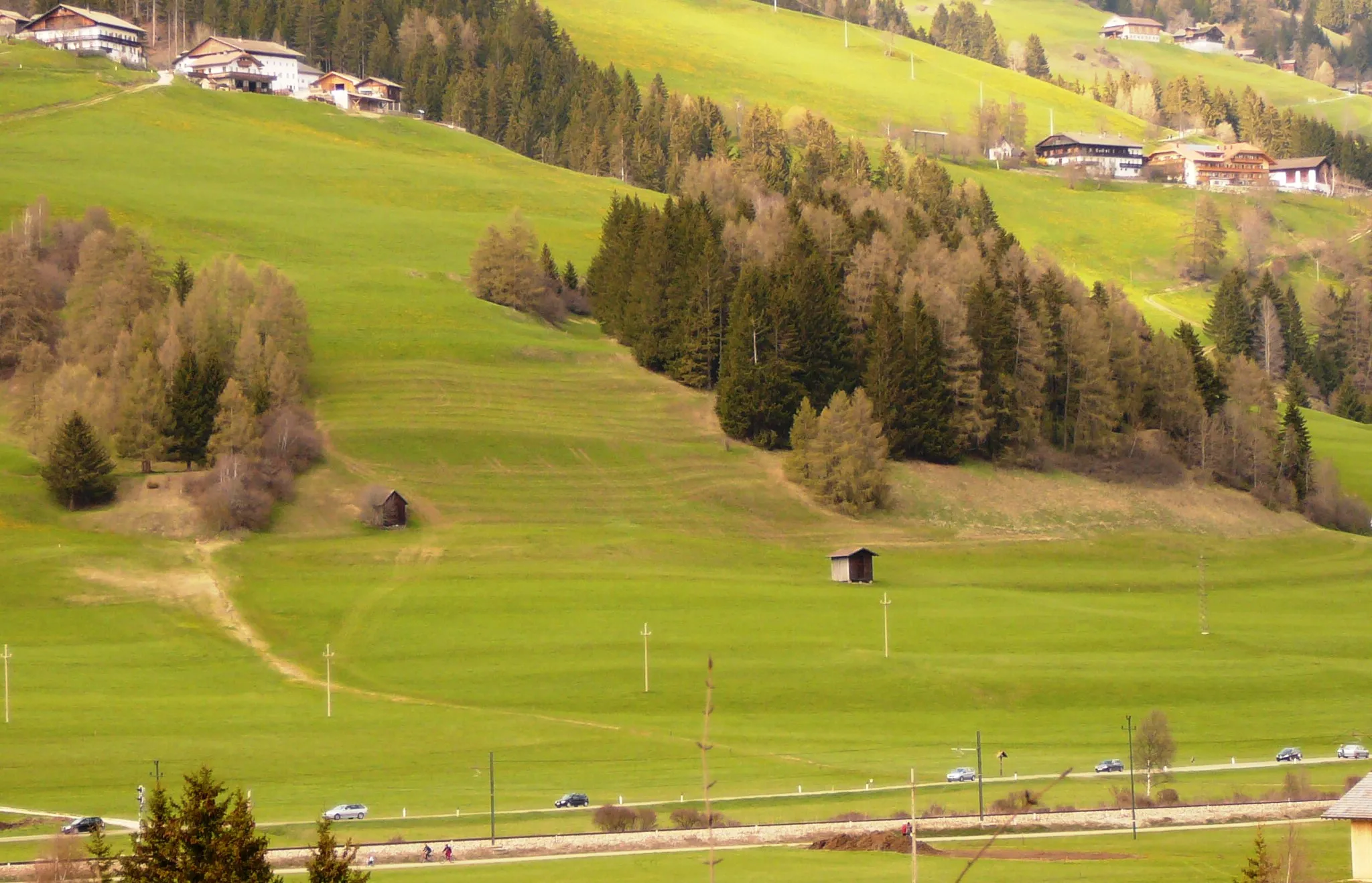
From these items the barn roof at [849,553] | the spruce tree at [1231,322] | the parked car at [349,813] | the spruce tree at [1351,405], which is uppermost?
the spruce tree at [1231,322]

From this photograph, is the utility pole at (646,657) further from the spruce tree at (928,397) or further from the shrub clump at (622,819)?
the spruce tree at (928,397)

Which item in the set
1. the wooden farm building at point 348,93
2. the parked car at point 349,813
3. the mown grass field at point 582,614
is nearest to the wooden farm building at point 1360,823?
the mown grass field at point 582,614

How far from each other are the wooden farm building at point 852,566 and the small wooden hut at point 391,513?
25286mm

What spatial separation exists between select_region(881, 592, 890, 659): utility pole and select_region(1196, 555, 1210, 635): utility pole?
55.4 ft

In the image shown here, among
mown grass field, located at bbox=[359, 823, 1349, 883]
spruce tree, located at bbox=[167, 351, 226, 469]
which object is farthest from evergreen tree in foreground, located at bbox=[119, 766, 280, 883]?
spruce tree, located at bbox=[167, 351, 226, 469]

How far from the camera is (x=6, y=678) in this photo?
75062mm

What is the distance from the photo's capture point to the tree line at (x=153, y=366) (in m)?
99.7

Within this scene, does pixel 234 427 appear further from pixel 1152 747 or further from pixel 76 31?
pixel 76 31

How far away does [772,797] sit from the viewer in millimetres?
63406

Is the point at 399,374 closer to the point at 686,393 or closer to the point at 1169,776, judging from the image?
the point at 686,393

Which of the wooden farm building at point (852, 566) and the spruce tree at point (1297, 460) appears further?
the spruce tree at point (1297, 460)

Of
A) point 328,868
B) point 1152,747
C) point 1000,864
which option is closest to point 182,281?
point 1152,747

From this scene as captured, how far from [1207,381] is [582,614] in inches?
2517

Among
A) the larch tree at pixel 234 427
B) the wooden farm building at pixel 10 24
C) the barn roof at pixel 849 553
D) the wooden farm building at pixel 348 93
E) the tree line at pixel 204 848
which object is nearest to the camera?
the tree line at pixel 204 848
